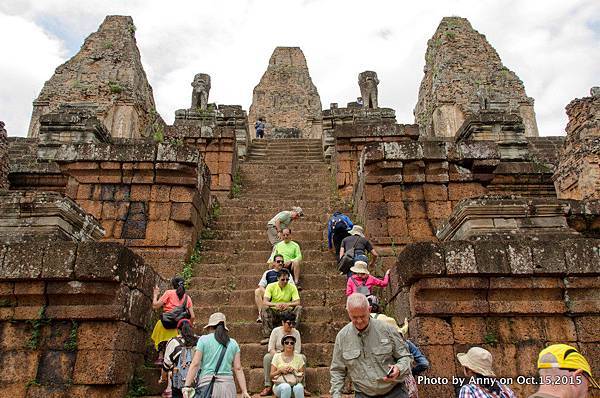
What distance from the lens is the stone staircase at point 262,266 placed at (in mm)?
5273

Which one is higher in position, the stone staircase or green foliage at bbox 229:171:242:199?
green foliage at bbox 229:171:242:199

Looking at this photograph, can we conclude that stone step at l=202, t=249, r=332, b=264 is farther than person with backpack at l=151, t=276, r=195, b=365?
Yes

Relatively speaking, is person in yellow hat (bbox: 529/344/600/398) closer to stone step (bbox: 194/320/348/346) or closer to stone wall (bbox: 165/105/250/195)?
stone step (bbox: 194/320/348/346)

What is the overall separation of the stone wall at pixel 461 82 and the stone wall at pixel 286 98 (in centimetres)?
1516

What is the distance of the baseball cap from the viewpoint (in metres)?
2.23

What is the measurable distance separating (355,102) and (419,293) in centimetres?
1526

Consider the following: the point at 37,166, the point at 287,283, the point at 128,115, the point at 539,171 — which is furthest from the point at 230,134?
the point at 128,115

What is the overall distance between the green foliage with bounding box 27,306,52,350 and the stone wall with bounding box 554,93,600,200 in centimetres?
1004

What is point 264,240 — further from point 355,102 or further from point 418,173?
point 355,102

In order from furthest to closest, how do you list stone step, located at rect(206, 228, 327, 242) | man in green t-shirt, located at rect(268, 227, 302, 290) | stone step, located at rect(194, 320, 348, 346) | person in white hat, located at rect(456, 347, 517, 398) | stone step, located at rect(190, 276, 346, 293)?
stone step, located at rect(206, 228, 327, 242) < stone step, located at rect(190, 276, 346, 293) < man in green t-shirt, located at rect(268, 227, 302, 290) < stone step, located at rect(194, 320, 348, 346) < person in white hat, located at rect(456, 347, 517, 398)

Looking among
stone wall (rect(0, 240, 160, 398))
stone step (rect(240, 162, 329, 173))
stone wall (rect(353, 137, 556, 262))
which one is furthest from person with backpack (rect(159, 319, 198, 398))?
stone step (rect(240, 162, 329, 173))

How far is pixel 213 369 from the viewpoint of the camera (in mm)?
3703

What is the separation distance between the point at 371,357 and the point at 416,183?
480cm

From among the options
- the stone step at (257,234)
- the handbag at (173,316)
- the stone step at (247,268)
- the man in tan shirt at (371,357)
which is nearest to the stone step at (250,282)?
the stone step at (247,268)
